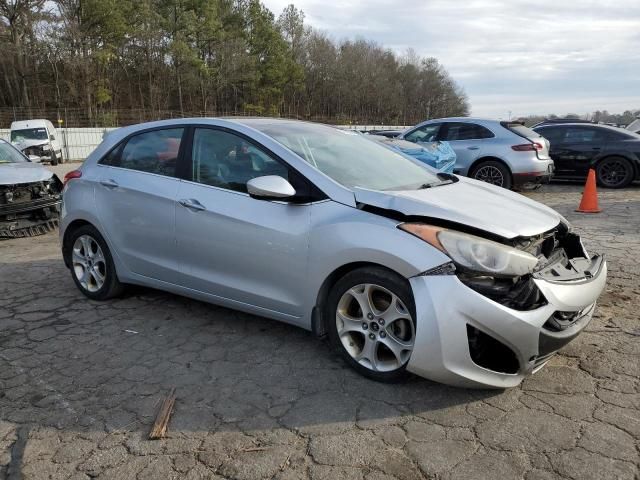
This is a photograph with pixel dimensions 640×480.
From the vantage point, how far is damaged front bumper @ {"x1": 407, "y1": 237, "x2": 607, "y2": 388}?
277cm

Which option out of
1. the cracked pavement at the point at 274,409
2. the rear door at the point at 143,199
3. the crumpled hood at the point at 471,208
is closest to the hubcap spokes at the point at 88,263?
the rear door at the point at 143,199

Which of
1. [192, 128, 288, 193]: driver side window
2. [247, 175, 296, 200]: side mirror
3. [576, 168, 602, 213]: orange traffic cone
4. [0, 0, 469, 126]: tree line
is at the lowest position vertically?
[576, 168, 602, 213]: orange traffic cone

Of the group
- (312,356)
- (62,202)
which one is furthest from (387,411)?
(62,202)

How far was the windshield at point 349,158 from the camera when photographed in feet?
11.9

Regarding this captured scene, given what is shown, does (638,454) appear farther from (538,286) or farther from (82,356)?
(82,356)

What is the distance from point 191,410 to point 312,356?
3.08 feet

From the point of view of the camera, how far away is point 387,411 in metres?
2.92

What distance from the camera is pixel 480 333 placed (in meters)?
2.81

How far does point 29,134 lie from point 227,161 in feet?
82.4

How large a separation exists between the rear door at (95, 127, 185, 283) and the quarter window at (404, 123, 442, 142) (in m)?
8.07

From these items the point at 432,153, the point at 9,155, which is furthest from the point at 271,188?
the point at 9,155

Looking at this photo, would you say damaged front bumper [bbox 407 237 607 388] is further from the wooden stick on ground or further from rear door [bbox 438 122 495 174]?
rear door [bbox 438 122 495 174]

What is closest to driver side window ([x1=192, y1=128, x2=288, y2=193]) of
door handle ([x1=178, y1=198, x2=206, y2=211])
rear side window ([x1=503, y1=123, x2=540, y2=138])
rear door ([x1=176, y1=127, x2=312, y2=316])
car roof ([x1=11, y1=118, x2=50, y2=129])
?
rear door ([x1=176, y1=127, x2=312, y2=316])

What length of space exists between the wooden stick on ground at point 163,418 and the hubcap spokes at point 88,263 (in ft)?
6.69
